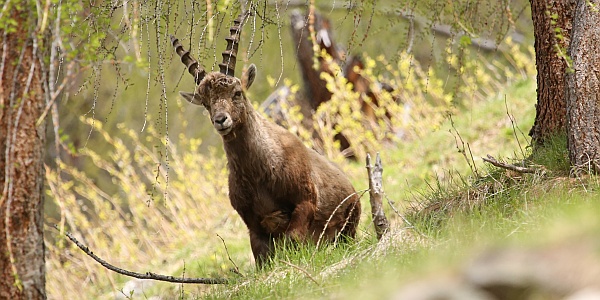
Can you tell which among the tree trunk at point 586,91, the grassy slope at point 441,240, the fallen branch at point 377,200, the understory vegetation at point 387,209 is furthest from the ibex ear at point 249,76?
the tree trunk at point 586,91

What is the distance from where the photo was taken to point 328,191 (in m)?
7.02

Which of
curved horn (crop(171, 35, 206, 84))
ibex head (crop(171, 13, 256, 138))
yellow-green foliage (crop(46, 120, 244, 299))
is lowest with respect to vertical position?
yellow-green foliage (crop(46, 120, 244, 299))

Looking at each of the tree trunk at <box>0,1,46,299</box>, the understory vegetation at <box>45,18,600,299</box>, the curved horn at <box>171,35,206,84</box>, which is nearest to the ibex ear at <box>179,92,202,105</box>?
the curved horn at <box>171,35,206,84</box>

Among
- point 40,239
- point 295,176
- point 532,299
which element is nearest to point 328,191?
point 295,176

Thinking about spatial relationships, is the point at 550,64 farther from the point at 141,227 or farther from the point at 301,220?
the point at 141,227

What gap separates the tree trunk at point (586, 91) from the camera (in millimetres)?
4840

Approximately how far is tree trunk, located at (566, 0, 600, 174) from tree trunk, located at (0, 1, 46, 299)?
14.1ft

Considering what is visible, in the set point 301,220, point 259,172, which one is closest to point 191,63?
point 259,172

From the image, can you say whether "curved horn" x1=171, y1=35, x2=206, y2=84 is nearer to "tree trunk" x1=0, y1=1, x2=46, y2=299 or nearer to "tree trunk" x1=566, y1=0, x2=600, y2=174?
"tree trunk" x1=0, y1=1, x2=46, y2=299

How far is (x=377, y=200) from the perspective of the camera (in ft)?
19.1

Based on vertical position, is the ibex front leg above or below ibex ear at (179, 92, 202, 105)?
below

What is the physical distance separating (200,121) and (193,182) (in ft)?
33.8

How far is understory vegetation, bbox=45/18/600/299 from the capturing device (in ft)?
14.4

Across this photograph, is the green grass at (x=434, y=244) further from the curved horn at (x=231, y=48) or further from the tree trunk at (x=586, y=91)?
the curved horn at (x=231, y=48)
